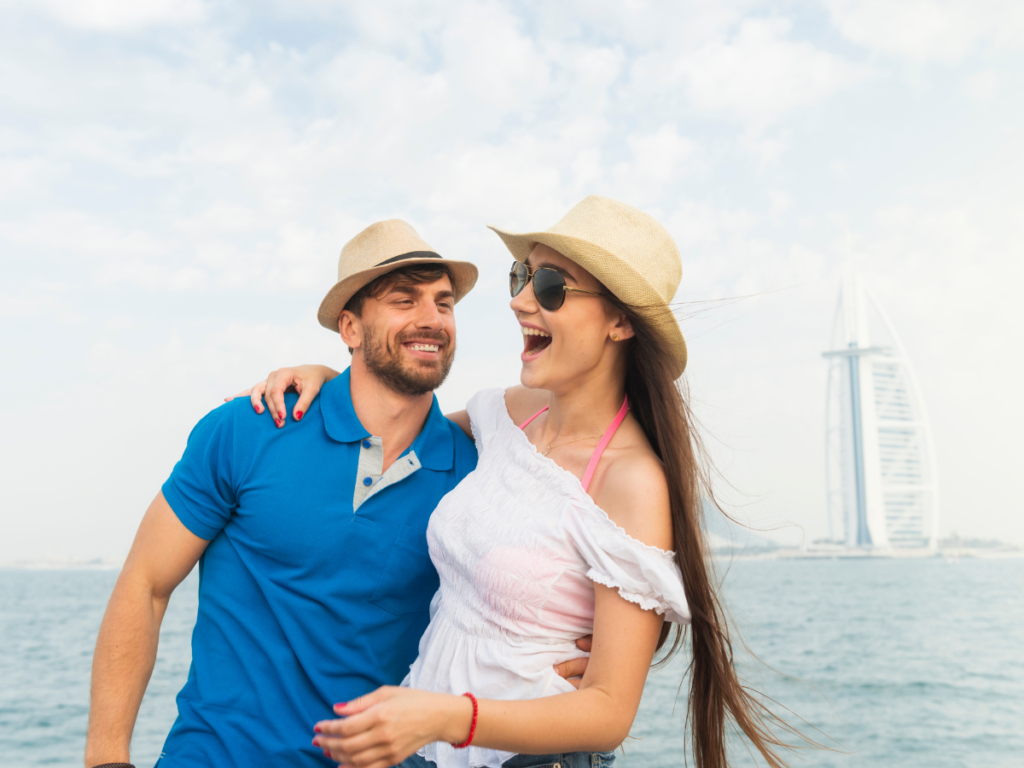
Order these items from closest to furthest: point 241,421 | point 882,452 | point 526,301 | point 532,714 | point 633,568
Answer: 1. point 532,714
2. point 633,568
3. point 526,301
4. point 241,421
5. point 882,452

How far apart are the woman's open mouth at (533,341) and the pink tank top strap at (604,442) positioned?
0.37 m

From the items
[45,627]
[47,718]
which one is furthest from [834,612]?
[45,627]

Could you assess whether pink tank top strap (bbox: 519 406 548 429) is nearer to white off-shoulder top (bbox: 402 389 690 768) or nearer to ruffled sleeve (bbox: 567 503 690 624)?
white off-shoulder top (bbox: 402 389 690 768)

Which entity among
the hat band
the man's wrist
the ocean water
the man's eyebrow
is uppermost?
the hat band

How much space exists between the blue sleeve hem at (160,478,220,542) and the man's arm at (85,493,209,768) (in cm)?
2

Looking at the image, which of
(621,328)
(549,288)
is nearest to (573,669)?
(621,328)

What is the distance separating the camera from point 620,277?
2.61 m

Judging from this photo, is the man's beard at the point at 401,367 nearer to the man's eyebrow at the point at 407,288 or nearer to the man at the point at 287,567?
the man at the point at 287,567

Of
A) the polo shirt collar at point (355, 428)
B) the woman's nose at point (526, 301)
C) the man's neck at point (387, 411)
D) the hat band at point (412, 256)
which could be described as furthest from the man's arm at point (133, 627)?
the woman's nose at point (526, 301)

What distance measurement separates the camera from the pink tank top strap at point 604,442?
2574 mm

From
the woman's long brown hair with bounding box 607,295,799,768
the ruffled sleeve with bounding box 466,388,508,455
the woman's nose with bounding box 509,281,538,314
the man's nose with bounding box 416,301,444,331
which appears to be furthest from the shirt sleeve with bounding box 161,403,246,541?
the woman's long brown hair with bounding box 607,295,799,768

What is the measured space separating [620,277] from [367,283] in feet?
4.26

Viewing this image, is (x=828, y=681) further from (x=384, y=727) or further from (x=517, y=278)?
(x=384, y=727)

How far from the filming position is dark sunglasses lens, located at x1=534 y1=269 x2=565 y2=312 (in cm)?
273
